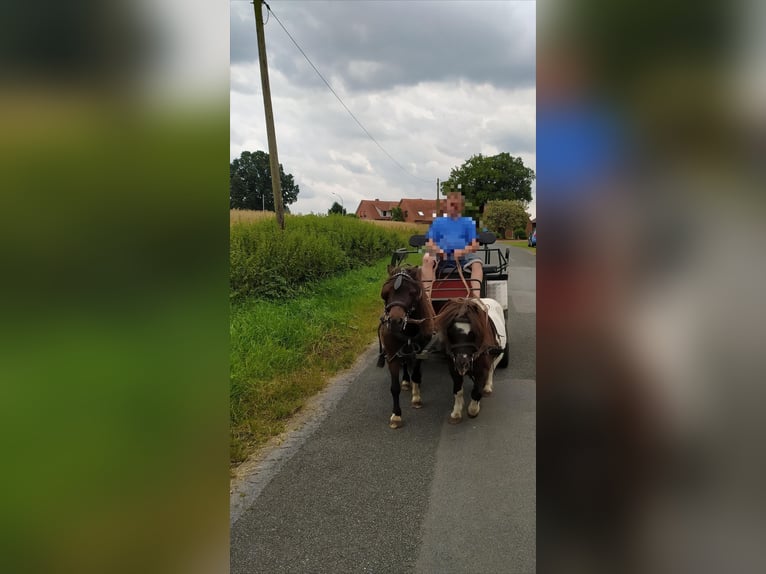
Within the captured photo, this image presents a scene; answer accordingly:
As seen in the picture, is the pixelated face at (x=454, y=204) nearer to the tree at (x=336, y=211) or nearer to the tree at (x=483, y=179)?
the tree at (x=336, y=211)

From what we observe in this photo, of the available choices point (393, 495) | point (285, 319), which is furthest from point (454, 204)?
point (393, 495)

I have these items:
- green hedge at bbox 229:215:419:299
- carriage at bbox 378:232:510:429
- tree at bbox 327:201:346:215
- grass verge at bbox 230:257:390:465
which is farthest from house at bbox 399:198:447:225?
carriage at bbox 378:232:510:429

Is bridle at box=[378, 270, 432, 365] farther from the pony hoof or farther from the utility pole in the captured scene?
the utility pole

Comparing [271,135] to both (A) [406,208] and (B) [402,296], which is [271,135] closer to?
(B) [402,296]

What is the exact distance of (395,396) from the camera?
448cm

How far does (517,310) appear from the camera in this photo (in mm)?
9977

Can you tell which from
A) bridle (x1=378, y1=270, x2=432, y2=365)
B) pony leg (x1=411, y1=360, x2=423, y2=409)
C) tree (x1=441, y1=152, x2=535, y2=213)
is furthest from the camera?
tree (x1=441, y1=152, x2=535, y2=213)

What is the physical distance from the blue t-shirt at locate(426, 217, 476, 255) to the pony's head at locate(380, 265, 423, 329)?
4.63ft

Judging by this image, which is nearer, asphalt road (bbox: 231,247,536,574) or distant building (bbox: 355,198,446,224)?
asphalt road (bbox: 231,247,536,574)

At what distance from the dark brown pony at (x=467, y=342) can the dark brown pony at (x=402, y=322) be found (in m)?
0.24

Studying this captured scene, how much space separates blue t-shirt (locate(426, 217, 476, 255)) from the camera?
591cm

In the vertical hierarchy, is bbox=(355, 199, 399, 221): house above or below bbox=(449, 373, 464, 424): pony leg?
above
